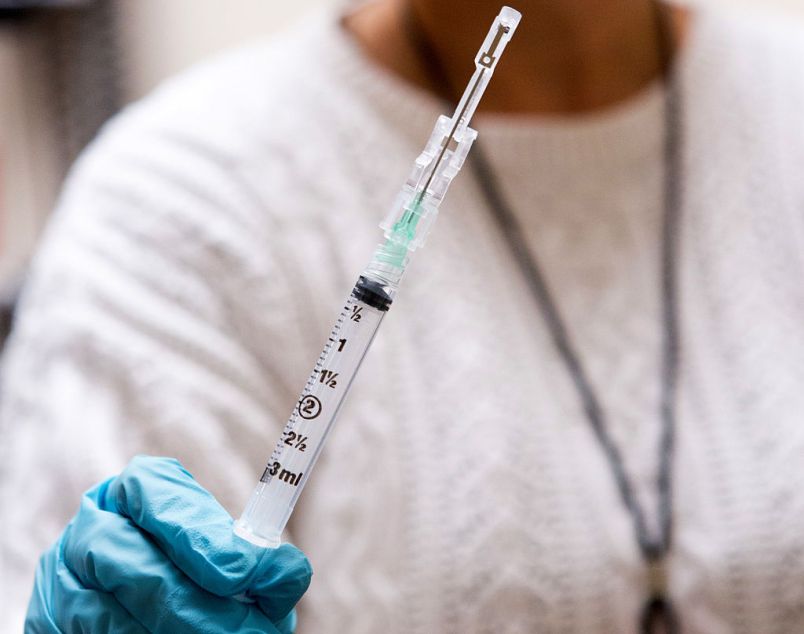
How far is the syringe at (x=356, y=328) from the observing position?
46 cm

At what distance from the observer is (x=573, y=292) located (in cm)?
80

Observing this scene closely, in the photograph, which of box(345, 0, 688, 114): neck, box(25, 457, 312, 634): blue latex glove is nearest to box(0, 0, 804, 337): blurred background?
box(345, 0, 688, 114): neck

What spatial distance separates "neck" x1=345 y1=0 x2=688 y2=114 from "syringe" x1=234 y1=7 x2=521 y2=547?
364 mm

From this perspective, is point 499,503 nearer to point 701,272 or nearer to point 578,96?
point 701,272

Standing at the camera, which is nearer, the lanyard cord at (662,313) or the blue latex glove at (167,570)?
the blue latex glove at (167,570)

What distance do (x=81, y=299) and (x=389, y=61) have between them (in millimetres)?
337

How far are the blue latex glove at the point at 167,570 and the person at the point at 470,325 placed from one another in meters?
0.11

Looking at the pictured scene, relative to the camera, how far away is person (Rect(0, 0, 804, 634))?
681 millimetres

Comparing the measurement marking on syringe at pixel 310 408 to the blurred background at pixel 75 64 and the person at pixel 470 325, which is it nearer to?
the person at pixel 470 325

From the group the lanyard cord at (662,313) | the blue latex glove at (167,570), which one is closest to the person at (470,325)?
the lanyard cord at (662,313)

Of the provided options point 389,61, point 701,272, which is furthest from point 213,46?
point 701,272

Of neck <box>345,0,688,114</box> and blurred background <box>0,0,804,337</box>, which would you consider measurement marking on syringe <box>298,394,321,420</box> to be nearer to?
neck <box>345,0,688,114</box>

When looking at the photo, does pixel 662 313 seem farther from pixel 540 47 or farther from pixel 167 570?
pixel 167 570

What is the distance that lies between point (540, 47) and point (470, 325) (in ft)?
0.86
